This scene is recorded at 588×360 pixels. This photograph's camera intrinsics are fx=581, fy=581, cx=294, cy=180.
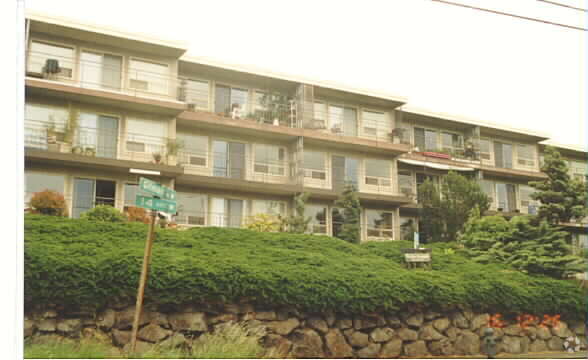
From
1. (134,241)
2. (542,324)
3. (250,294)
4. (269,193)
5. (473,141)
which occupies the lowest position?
(542,324)

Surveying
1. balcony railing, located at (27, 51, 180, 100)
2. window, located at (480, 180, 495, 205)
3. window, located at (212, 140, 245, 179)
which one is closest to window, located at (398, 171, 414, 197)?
window, located at (480, 180, 495, 205)

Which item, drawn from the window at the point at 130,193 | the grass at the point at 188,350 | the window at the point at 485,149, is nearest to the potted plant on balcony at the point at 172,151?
the window at the point at 130,193

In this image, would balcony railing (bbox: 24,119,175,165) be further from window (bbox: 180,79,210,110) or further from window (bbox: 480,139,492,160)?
window (bbox: 480,139,492,160)

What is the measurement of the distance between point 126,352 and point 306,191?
1044cm

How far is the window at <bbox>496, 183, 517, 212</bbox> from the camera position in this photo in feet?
65.4

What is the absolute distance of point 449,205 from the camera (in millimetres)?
16797

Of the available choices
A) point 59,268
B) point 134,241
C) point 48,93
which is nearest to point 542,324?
point 134,241

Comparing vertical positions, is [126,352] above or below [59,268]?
below

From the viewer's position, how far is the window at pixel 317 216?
1736 cm

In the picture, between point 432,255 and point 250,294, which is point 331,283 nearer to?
point 250,294

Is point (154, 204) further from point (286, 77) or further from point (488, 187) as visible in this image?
point (488, 187)

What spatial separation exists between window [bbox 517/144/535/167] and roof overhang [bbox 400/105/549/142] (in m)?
0.38

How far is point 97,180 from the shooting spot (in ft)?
48.4

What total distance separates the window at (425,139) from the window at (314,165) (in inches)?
145
